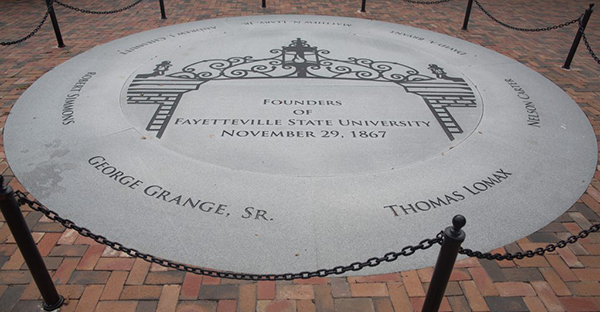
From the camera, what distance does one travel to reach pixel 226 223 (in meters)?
3.28

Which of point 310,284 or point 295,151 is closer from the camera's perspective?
point 310,284

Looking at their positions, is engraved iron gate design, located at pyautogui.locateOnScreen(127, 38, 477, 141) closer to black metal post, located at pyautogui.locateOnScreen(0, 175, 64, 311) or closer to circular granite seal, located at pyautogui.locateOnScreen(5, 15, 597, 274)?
circular granite seal, located at pyautogui.locateOnScreen(5, 15, 597, 274)

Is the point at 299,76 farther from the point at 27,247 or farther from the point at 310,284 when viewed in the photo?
the point at 27,247

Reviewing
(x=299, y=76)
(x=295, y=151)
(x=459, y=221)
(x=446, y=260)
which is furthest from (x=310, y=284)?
(x=299, y=76)

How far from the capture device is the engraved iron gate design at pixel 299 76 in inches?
205

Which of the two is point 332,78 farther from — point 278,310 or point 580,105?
point 278,310

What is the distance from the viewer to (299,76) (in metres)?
6.07

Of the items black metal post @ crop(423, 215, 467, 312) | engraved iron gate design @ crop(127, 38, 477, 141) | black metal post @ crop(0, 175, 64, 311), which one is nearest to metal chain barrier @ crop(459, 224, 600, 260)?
black metal post @ crop(423, 215, 467, 312)

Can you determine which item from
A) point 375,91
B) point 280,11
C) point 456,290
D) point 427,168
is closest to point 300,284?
point 456,290

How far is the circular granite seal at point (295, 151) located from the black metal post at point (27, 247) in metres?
0.61

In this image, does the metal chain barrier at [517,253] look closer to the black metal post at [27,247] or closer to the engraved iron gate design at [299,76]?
the engraved iron gate design at [299,76]

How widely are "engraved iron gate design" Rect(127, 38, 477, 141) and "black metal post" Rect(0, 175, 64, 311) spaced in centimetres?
234

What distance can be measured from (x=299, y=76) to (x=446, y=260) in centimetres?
437

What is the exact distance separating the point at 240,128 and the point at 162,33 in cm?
433
